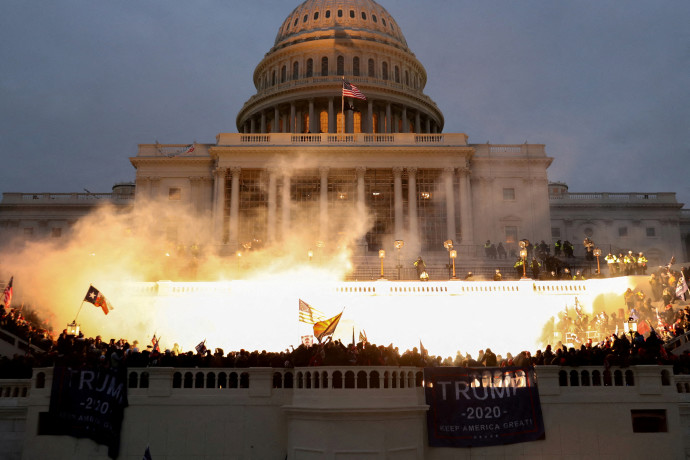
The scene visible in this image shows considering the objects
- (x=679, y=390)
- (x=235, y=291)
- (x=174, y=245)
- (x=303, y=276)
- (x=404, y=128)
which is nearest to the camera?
(x=679, y=390)

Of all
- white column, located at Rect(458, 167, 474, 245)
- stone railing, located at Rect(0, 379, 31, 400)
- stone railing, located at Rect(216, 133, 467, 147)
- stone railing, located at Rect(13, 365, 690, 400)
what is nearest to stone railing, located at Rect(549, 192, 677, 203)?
white column, located at Rect(458, 167, 474, 245)

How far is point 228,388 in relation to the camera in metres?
18.4

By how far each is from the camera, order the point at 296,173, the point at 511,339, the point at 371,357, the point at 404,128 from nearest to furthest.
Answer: the point at 371,357
the point at 511,339
the point at 296,173
the point at 404,128

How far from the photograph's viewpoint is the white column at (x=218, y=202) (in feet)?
169

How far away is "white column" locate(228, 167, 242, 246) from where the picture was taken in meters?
51.1

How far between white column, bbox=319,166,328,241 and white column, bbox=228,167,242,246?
653 centimetres

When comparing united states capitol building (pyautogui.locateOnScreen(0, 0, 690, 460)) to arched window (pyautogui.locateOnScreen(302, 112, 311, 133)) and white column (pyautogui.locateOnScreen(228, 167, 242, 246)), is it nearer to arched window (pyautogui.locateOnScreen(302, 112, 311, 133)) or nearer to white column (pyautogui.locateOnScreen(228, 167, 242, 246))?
white column (pyautogui.locateOnScreen(228, 167, 242, 246))

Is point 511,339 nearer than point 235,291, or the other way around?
point 511,339

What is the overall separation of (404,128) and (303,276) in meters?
34.4

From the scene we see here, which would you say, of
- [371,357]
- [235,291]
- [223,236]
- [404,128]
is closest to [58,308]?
[235,291]

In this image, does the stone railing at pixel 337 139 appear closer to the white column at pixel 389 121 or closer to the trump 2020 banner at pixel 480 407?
the white column at pixel 389 121

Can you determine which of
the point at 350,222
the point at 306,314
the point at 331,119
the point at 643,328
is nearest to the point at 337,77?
the point at 331,119

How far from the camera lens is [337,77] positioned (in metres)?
71.4

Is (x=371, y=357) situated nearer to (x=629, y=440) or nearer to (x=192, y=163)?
(x=629, y=440)
